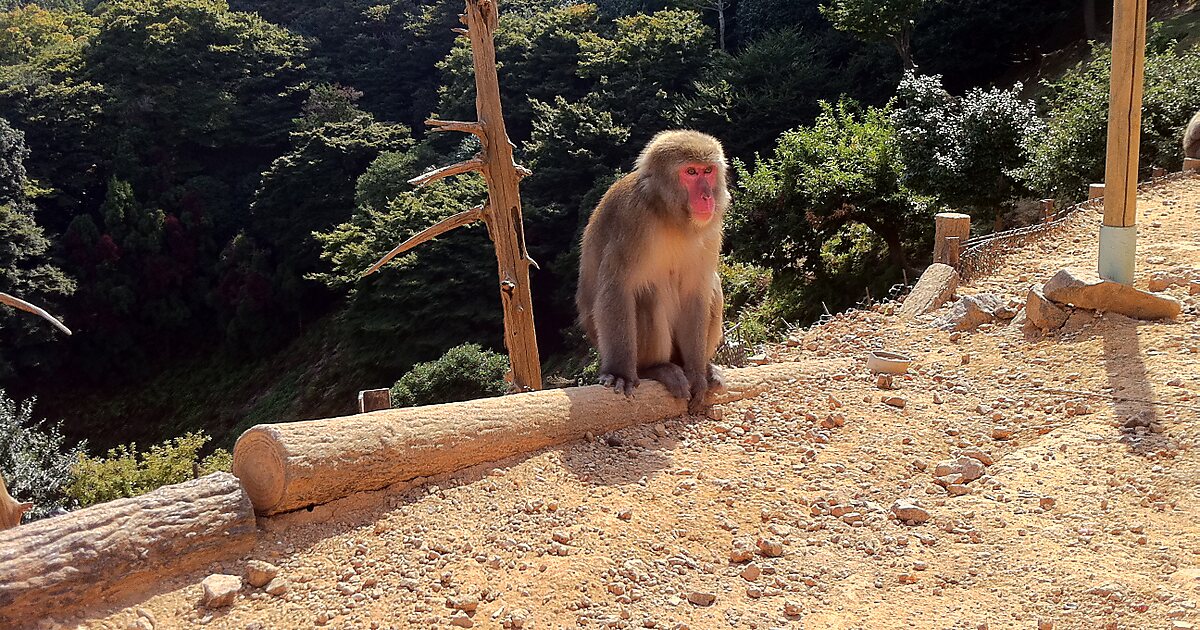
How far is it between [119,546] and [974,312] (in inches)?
209

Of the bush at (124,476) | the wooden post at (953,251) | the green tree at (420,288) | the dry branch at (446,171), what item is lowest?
the bush at (124,476)

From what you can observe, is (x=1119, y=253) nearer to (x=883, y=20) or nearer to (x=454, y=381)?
(x=454, y=381)

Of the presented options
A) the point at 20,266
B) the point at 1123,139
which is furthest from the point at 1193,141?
the point at 20,266

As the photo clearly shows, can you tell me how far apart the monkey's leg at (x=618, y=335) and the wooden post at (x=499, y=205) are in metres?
3.53

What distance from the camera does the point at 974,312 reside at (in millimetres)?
6168

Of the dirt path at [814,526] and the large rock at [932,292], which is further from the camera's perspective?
the large rock at [932,292]

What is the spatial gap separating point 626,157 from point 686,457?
21042mm

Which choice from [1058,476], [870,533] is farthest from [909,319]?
[870,533]

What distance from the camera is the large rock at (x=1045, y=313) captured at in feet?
18.5

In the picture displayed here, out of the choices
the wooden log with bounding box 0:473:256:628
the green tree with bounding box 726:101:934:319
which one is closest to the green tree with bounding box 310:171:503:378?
the green tree with bounding box 726:101:934:319

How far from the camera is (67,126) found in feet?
88.8

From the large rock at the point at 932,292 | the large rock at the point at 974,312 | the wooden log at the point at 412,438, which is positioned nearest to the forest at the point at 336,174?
the large rock at the point at 932,292

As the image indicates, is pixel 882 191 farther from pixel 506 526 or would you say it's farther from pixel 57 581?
pixel 57 581

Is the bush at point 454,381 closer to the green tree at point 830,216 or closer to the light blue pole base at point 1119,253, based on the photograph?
the green tree at point 830,216
